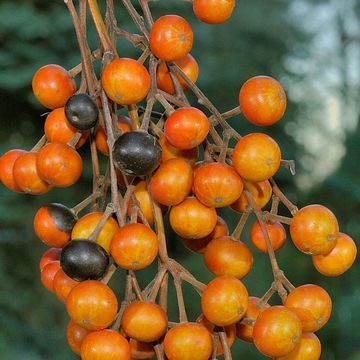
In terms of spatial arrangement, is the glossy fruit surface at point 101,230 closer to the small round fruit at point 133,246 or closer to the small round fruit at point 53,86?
the small round fruit at point 133,246

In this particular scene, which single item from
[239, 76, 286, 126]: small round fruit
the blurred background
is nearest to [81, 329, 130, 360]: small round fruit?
[239, 76, 286, 126]: small round fruit

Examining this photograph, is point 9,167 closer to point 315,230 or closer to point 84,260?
point 84,260

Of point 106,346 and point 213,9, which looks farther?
point 213,9

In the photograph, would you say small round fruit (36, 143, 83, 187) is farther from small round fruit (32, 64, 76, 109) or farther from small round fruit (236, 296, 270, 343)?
small round fruit (236, 296, 270, 343)

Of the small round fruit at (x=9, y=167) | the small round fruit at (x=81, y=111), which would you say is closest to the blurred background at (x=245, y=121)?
the small round fruit at (x=9, y=167)

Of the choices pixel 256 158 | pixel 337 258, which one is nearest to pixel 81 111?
pixel 256 158

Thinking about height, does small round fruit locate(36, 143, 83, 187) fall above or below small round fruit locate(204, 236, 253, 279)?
above
